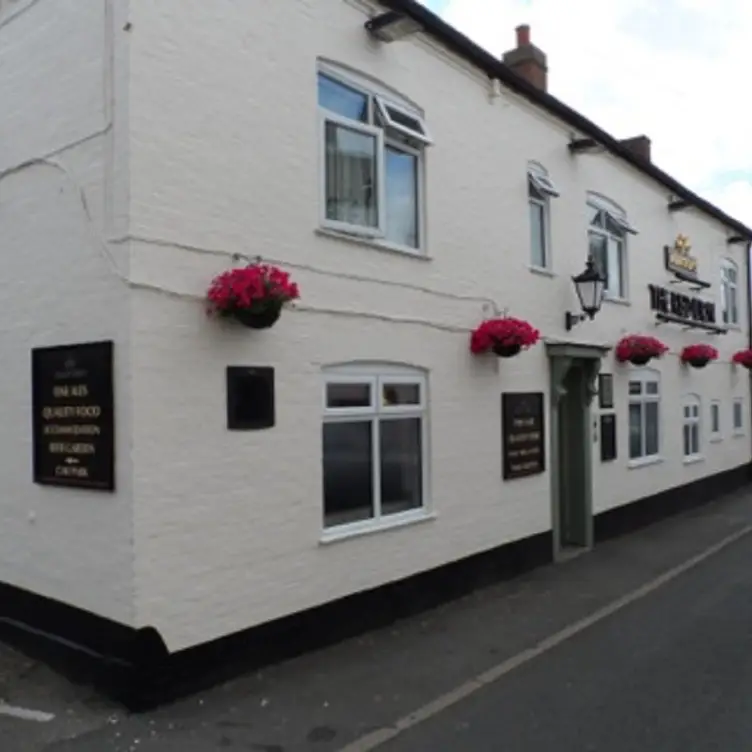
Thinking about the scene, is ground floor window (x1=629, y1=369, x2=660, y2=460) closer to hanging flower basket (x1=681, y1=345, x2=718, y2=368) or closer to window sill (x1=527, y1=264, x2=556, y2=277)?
hanging flower basket (x1=681, y1=345, x2=718, y2=368)

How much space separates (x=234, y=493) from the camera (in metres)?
5.92

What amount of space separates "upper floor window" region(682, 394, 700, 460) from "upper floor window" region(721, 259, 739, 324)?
10.2 ft

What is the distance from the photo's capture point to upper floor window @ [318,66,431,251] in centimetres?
704

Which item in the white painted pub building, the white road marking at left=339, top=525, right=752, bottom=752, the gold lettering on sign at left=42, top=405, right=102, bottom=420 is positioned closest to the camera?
the white road marking at left=339, top=525, right=752, bottom=752

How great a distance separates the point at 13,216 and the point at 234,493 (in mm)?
3035

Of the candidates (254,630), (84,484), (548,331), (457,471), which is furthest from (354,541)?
(548,331)

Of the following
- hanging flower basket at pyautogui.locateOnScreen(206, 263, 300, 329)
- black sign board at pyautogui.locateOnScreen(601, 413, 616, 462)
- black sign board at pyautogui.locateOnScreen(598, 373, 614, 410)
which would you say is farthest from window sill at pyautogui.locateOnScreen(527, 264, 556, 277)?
hanging flower basket at pyautogui.locateOnScreen(206, 263, 300, 329)

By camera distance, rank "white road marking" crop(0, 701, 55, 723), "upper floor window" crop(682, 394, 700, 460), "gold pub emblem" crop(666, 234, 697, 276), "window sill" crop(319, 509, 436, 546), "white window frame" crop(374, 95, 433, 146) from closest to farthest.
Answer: "white road marking" crop(0, 701, 55, 723), "window sill" crop(319, 509, 436, 546), "white window frame" crop(374, 95, 433, 146), "gold pub emblem" crop(666, 234, 697, 276), "upper floor window" crop(682, 394, 700, 460)

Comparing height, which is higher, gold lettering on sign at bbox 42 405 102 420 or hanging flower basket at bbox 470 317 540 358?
hanging flower basket at bbox 470 317 540 358

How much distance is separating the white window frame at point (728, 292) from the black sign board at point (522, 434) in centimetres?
962

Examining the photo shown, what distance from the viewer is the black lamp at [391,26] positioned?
7195 mm

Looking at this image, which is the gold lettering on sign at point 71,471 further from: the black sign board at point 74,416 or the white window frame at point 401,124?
the white window frame at point 401,124

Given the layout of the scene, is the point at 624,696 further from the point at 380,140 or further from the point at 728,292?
the point at 728,292

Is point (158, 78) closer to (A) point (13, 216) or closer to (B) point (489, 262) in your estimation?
(A) point (13, 216)
